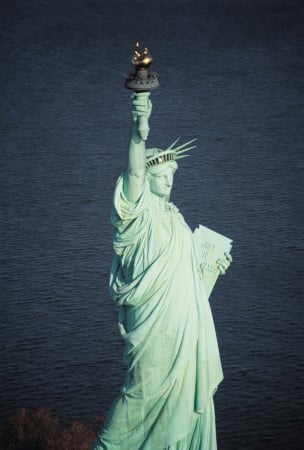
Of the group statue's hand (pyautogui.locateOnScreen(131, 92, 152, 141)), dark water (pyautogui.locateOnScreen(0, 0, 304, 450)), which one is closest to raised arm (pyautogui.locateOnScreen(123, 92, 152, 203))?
statue's hand (pyautogui.locateOnScreen(131, 92, 152, 141))

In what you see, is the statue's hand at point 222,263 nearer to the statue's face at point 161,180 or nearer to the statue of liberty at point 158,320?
the statue of liberty at point 158,320

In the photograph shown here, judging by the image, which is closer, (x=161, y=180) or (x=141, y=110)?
(x=141, y=110)

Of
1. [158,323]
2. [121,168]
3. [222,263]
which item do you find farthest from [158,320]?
[121,168]

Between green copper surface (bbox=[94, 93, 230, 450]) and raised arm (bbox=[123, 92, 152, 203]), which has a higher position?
raised arm (bbox=[123, 92, 152, 203])

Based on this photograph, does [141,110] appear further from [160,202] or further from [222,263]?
[222,263]

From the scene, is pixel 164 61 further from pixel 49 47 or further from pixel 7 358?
pixel 7 358

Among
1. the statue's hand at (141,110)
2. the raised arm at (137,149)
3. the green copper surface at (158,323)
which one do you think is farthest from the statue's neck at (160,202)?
the statue's hand at (141,110)

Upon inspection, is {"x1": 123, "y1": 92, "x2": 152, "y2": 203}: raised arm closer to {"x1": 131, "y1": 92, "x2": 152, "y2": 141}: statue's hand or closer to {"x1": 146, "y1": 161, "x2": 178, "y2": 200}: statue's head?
{"x1": 131, "y1": 92, "x2": 152, "y2": 141}: statue's hand
